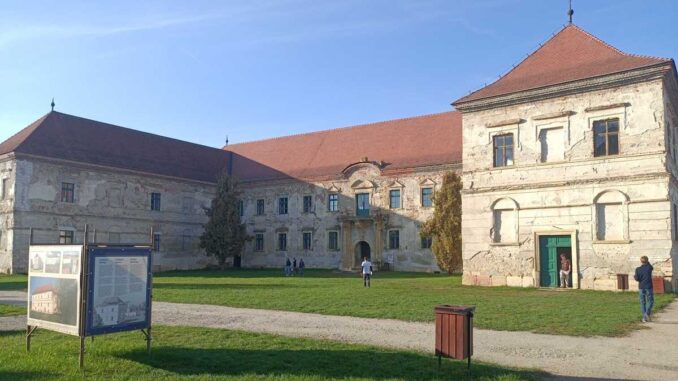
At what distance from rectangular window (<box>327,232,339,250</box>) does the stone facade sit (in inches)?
3.3

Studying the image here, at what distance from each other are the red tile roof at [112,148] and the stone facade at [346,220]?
530 centimetres

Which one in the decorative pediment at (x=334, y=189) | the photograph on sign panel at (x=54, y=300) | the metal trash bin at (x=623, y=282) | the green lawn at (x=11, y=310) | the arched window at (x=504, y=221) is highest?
the decorative pediment at (x=334, y=189)

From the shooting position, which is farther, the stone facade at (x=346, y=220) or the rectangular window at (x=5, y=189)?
the stone facade at (x=346, y=220)

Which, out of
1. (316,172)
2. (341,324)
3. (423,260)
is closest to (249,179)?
(316,172)

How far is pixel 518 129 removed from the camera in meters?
26.2

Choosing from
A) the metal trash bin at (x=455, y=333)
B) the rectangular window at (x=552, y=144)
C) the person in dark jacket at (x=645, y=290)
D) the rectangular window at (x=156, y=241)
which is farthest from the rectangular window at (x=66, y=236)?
the metal trash bin at (x=455, y=333)

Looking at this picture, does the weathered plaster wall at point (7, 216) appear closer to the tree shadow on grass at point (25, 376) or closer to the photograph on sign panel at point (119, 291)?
the photograph on sign panel at point (119, 291)

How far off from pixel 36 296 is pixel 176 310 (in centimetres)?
662

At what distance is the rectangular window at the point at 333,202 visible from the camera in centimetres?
4303

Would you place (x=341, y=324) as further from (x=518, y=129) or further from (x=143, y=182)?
(x=143, y=182)

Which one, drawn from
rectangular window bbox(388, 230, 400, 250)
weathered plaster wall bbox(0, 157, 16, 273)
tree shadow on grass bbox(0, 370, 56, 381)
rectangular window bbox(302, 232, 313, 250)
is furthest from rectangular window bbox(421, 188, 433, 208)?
tree shadow on grass bbox(0, 370, 56, 381)

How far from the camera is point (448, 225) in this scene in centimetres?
3353

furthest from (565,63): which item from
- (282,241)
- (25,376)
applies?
(282,241)

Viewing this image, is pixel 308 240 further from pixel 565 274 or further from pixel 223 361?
pixel 223 361
